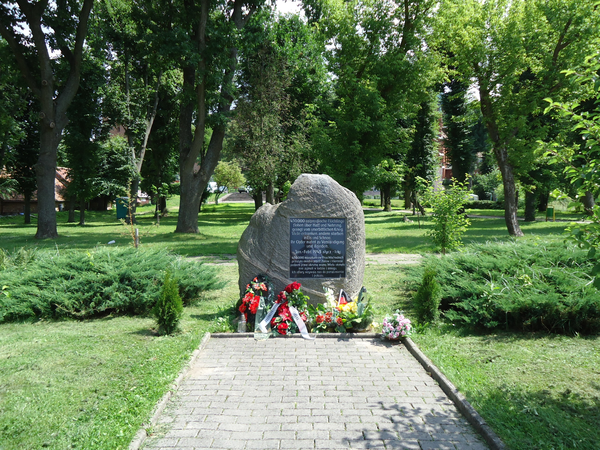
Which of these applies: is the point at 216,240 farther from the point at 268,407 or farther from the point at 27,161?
the point at 27,161

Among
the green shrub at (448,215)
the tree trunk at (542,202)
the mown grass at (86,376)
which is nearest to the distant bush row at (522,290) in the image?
the green shrub at (448,215)

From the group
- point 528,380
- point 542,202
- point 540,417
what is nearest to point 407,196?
point 542,202

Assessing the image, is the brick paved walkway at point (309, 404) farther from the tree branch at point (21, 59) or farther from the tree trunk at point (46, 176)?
the tree branch at point (21, 59)

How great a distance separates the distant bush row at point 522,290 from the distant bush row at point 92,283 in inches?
193

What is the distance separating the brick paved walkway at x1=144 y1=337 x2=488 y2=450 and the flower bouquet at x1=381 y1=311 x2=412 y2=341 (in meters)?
0.30

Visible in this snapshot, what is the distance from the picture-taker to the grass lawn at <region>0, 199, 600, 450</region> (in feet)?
12.5

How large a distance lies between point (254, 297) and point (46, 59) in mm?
16831

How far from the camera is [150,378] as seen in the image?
490cm

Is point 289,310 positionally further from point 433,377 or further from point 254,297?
point 433,377

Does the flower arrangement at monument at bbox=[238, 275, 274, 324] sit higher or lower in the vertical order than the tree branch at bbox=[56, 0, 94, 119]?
lower

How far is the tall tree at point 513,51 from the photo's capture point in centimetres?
1667

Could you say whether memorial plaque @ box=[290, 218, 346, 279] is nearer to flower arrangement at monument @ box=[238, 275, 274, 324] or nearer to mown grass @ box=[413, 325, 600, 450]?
flower arrangement at monument @ box=[238, 275, 274, 324]

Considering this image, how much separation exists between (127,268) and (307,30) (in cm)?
2517

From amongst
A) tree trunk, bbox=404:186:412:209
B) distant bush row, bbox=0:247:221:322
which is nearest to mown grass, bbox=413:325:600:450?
distant bush row, bbox=0:247:221:322
